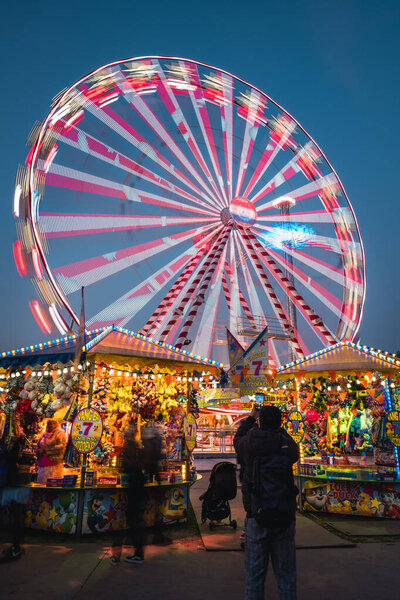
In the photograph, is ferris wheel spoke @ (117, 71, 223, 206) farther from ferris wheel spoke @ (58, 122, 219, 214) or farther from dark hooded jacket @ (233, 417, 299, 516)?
dark hooded jacket @ (233, 417, 299, 516)

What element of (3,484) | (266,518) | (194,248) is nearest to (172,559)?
(3,484)

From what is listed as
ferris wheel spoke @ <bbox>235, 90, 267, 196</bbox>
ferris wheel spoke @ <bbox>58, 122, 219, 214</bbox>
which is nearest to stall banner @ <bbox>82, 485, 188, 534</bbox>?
ferris wheel spoke @ <bbox>58, 122, 219, 214</bbox>

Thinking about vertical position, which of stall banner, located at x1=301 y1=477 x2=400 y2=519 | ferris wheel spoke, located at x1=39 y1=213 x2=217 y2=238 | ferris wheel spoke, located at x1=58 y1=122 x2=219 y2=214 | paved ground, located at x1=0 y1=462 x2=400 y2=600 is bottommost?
paved ground, located at x1=0 y1=462 x2=400 y2=600

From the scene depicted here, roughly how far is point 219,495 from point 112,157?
8.78m

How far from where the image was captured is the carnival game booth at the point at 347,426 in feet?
22.4

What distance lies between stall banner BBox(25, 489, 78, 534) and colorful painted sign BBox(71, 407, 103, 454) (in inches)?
23.5

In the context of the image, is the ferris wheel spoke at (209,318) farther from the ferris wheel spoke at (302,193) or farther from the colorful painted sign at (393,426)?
the colorful painted sign at (393,426)

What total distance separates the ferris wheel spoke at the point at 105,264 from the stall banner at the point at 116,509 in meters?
5.24

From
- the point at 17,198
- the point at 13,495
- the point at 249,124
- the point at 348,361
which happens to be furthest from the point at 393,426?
the point at 249,124

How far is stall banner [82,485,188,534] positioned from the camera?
5.70 m

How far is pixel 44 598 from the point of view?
11.5 feet

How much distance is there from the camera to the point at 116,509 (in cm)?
585

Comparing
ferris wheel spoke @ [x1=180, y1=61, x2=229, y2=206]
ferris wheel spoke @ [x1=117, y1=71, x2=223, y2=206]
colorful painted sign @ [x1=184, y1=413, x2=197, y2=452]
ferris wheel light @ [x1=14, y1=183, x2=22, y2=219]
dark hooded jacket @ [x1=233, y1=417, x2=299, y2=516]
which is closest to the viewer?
dark hooded jacket @ [x1=233, y1=417, x2=299, y2=516]

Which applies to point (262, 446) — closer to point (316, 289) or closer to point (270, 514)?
point (270, 514)
